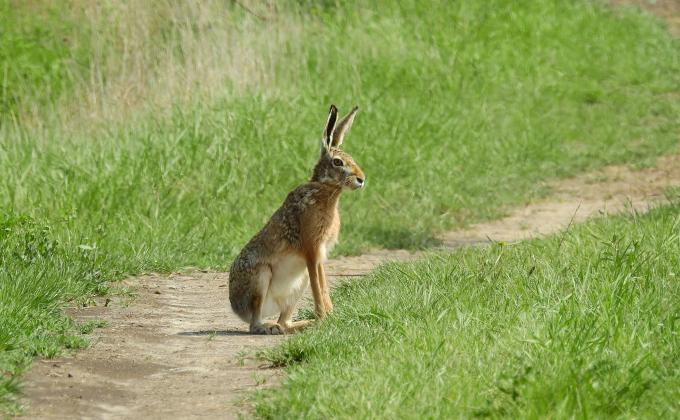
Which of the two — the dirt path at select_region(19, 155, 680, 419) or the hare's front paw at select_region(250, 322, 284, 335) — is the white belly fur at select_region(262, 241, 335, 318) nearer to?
the hare's front paw at select_region(250, 322, 284, 335)

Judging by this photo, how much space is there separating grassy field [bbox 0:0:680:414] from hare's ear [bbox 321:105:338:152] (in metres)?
1.97

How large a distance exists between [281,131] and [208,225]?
2405 mm

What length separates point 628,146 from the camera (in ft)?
51.3

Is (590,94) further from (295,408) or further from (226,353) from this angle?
(295,408)

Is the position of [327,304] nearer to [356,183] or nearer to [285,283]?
[285,283]

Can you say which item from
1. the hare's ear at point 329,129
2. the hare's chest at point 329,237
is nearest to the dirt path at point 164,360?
the hare's chest at point 329,237

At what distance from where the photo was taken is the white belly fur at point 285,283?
25.1 ft

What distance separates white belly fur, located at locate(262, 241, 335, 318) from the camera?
7.64 m

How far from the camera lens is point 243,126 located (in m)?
12.7

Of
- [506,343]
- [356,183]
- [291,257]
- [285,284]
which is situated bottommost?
[285,284]

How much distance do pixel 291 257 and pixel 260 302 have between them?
380 millimetres

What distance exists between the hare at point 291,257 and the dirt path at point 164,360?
245mm

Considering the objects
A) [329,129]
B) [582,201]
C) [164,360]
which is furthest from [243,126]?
[164,360]

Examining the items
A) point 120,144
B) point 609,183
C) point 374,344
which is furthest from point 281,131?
point 374,344
